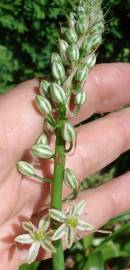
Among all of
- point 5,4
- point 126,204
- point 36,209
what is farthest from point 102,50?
point 36,209

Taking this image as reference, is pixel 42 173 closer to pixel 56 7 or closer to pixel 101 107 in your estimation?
pixel 101 107

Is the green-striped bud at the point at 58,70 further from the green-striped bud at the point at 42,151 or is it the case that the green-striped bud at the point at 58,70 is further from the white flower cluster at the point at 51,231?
the white flower cluster at the point at 51,231

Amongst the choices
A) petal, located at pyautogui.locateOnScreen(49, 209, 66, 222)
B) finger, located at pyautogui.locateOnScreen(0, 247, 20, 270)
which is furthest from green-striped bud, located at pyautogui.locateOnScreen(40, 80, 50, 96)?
finger, located at pyautogui.locateOnScreen(0, 247, 20, 270)

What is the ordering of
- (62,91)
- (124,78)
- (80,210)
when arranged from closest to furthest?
(62,91) < (80,210) < (124,78)

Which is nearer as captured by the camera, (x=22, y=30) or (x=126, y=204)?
(x=126, y=204)

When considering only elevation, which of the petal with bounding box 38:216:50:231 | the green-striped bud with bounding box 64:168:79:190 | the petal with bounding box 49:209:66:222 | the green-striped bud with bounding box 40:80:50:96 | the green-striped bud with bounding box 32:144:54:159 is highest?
the green-striped bud with bounding box 40:80:50:96

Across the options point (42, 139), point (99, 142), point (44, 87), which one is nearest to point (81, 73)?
point (44, 87)

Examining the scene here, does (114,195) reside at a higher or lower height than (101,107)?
lower

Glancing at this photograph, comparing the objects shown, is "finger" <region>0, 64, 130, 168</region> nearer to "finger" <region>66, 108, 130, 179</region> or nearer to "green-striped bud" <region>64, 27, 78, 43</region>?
"finger" <region>66, 108, 130, 179</region>
